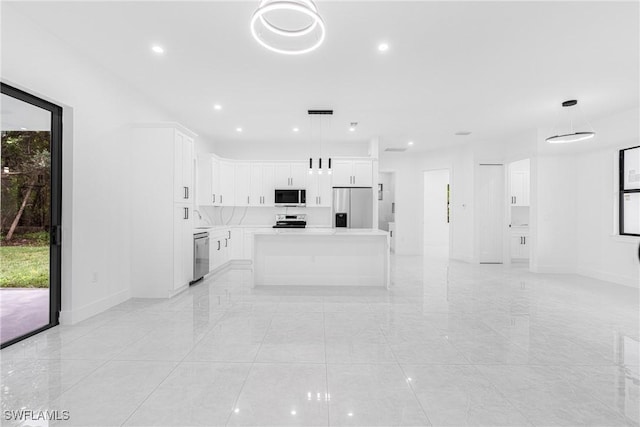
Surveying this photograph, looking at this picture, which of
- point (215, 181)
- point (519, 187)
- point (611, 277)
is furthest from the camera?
point (519, 187)

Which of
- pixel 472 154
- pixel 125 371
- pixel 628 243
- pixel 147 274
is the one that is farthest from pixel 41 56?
pixel 628 243

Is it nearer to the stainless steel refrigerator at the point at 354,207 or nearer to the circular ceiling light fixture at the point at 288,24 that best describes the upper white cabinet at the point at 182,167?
the circular ceiling light fixture at the point at 288,24

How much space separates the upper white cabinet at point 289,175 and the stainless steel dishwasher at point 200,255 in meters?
2.52

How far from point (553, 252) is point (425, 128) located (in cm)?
371

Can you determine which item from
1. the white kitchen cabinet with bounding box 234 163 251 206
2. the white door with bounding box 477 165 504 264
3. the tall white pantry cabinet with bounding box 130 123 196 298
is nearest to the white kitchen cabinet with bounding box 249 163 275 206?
the white kitchen cabinet with bounding box 234 163 251 206

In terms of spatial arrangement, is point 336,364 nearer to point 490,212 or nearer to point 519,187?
point 490,212

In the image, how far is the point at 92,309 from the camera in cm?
356

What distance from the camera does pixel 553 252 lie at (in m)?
6.31

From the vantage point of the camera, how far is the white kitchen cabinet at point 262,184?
747 centimetres

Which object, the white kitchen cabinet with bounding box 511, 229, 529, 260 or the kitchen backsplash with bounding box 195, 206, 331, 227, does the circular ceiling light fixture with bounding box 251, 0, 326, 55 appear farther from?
the white kitchen cabinet with bounding box 511, 229, 529, 260

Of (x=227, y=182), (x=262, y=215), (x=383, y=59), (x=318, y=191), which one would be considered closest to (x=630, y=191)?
(x=383, y=59)

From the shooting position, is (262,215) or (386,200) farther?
(386,200)

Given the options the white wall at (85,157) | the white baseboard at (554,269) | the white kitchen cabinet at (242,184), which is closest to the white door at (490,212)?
the white baseboard at (554,269)

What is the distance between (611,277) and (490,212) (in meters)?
2.56
